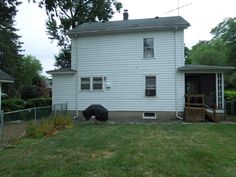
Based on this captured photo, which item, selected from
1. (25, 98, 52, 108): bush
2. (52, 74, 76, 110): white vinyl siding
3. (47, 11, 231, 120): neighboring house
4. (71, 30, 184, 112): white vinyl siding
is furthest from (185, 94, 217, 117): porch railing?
(25, 98, 52, 108): bush

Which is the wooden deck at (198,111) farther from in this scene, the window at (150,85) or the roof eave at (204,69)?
the window at (150,85)

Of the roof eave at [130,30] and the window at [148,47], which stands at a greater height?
the roof eave at [130,30]

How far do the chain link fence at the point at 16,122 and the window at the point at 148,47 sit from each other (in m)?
7.53

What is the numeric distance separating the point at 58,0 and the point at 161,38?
36.1 ft

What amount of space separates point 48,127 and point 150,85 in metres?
8.16

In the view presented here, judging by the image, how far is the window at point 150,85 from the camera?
19281 millimetres

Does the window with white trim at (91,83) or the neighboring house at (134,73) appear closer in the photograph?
the neighboring house at (134,73)

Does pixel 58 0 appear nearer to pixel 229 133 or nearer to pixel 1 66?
pixel 229 133

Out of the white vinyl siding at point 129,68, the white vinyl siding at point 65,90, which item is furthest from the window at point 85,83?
the white vinyl siding at point 65,90

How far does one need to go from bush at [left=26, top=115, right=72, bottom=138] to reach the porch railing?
707 cm

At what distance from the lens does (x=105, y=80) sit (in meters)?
20.0

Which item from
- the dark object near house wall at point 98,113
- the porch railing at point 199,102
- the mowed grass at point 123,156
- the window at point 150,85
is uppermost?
the window at point 150,85

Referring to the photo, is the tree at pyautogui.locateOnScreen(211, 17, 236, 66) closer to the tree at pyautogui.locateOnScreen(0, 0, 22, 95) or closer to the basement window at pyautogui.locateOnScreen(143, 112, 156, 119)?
the basement window at pyautogui.locateOnScreen(143, 112, 156, 119)

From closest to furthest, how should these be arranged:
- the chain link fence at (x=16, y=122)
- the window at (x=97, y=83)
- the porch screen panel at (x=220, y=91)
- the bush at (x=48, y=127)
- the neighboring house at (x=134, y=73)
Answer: the chain link fence at (x=16, y=122), the bush at (x=48, y=127), the neighboring house at (x=134, y=73), the porch screen panel at (x=220, y=91), the window at (x=97, y=83)
